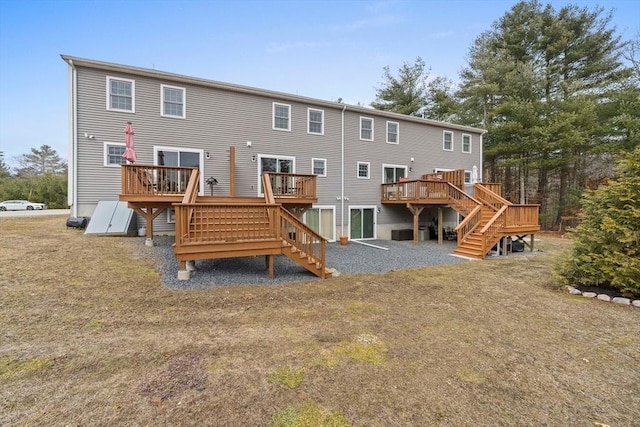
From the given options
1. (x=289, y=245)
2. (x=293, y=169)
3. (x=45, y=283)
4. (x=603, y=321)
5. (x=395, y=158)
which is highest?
(x=395, y=158)

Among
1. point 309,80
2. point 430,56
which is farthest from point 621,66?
point 309,80

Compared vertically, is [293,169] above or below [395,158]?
below

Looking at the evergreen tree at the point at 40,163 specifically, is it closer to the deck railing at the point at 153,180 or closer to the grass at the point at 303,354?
the deck railing at the point at 153,180

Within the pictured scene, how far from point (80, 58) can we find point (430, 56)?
75.4 ft

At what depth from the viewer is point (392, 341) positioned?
379 centimetres

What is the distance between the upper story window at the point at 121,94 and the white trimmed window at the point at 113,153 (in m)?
1.28

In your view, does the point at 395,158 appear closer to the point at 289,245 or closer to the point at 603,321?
the point at 289,245

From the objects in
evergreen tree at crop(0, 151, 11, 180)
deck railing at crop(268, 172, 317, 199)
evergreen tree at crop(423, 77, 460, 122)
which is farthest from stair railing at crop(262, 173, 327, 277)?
evergreen tree at crop(0, 151, 11, 180)

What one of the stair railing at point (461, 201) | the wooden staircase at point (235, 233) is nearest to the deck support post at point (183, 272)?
the wooden staircase at point (235, 233)

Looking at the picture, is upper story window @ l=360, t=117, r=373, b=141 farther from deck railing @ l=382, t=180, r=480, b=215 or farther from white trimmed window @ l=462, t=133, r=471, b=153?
white trimmed window @ l=462, t=133, r=471, b=153

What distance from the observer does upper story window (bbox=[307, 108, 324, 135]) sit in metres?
13.0

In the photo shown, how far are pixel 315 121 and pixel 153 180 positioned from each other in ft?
25.0

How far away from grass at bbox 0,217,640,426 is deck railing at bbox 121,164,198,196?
2.77 metres

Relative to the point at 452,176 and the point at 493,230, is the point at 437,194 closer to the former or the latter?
the point at 452,176
